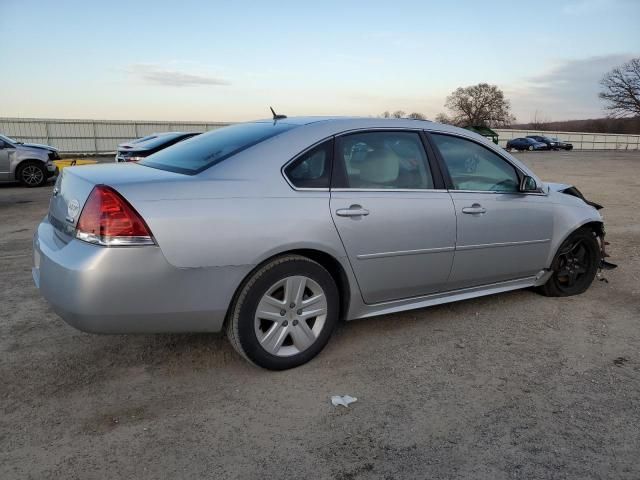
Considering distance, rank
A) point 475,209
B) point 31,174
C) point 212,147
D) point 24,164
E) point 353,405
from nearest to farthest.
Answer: point 353,405 < point 212,147 < point 475,209 < point 24,164 < point 31,174

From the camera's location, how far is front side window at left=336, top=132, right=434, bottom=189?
3.43 meters

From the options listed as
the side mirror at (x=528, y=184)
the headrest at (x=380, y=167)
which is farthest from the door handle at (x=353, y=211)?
the side mirror at (x=528, y=184)

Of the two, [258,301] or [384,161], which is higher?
[384,161]

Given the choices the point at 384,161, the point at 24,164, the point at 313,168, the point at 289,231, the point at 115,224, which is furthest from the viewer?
the point at 24,164

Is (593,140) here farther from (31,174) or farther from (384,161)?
(384,161)

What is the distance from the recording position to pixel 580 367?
132 inches

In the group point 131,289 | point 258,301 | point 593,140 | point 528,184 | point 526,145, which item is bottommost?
point 258,301

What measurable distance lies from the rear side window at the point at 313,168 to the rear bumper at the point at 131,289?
2.13 feet

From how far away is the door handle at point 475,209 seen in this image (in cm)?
383

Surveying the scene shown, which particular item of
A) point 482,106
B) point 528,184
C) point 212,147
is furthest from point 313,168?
point 482,106

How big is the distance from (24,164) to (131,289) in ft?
41.7

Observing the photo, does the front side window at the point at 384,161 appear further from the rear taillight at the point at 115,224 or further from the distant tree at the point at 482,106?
the distant tree at the point at 482,106

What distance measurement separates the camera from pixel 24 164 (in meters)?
13.4

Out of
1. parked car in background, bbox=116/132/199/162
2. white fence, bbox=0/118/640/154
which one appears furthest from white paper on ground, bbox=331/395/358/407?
white fence, bbox=0/118/640/154
